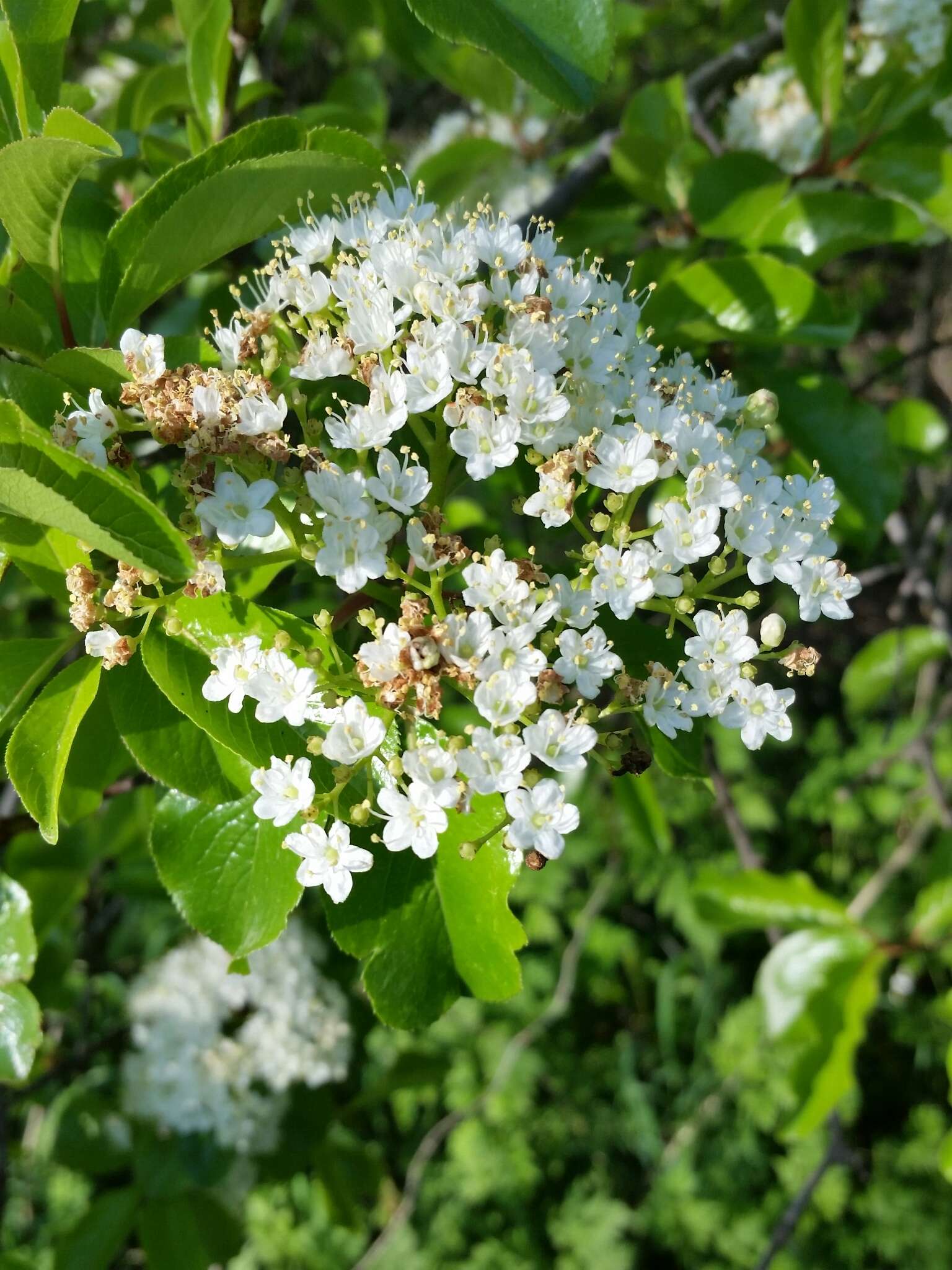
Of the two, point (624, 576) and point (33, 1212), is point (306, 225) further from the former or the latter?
point (33, 1212)

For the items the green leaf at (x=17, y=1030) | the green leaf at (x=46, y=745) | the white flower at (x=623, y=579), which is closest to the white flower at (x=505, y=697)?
the white flower at (x=623, y=579)

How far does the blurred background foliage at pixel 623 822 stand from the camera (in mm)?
1445

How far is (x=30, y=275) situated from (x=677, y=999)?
11.7 ft

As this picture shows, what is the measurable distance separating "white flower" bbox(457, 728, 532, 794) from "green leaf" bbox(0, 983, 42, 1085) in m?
0.84

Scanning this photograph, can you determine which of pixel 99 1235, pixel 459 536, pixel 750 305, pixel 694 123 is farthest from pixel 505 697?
pixel 99 1235

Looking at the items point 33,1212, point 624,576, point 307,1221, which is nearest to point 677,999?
point 307,1221

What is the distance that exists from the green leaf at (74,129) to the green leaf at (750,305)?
30.3 inches

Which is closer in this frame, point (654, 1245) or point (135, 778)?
point (135, 778)

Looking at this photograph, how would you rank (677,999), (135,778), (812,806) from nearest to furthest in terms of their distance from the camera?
(135,778)
(677,999)
(812,806)

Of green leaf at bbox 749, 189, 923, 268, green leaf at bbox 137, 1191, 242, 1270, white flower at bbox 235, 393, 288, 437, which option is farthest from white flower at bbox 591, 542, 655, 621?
green leaf at bbox 137, 1191, 242, 1270

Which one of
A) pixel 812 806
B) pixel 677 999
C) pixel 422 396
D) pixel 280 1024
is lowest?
pixel 677 999

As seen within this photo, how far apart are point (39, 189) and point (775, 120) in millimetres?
1966

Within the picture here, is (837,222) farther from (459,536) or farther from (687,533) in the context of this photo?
(459,536)

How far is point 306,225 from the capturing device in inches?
48.8
